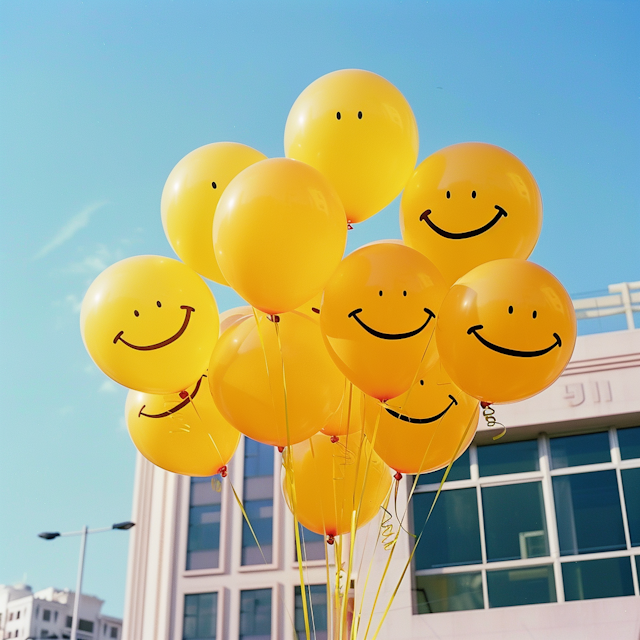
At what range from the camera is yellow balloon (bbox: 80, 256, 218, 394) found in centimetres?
375

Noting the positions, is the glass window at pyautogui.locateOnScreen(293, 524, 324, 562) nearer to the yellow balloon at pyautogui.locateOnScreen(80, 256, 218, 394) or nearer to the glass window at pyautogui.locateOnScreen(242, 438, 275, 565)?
the glass window at pyautogui.locateOnScreen(242, 438, 275, 565)

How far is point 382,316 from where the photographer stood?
11.5ft

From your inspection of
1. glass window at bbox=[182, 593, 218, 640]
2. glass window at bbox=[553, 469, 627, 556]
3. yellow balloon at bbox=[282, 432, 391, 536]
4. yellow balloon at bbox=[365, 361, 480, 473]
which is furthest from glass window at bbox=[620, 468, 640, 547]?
yellow balloon at bbox=[365, 361, 480, 473]

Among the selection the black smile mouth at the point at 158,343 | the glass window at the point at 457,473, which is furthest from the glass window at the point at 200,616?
the black smile mouth at the point at 158,343

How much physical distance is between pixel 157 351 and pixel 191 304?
27 cm

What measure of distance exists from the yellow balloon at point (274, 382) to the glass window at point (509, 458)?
866cm

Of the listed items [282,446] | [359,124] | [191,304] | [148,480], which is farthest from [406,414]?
[148,480]

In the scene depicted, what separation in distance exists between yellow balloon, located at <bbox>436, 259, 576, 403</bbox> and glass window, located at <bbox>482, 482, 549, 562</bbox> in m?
8.32

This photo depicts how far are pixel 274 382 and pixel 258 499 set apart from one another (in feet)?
38.9

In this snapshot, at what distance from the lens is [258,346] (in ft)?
12.3

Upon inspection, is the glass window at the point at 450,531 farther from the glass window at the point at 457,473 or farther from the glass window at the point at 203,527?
the glass window at the point at 203,527

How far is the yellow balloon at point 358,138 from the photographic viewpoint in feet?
13.0

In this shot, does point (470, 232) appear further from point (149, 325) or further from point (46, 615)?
point (46, 615)

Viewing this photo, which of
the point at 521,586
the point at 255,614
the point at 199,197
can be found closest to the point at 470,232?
the point at 199,197
